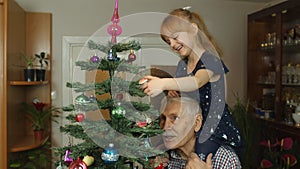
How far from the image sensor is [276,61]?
248cm

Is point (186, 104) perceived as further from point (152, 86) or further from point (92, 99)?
point (92, 99)

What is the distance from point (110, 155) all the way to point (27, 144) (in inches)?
70.4

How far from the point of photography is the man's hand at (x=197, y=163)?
881 millimetres

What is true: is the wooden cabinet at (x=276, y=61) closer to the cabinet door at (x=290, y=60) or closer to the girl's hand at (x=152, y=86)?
the cabinet door at (x=290, y=60)

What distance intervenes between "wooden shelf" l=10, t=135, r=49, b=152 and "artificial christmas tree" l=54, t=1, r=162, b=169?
1590 millimetres

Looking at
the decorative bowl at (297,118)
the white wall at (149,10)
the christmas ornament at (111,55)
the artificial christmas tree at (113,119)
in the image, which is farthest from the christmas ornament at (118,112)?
the white wall at (149,10)

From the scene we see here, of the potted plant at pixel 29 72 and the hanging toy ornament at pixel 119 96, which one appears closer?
the hanging toy ornament at pixel 119 96

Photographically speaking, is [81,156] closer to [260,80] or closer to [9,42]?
[9,42]

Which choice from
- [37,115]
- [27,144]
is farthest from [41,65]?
[27,144]

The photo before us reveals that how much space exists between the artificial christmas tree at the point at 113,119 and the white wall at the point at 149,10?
200 cm

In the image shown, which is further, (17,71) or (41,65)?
(41,65)

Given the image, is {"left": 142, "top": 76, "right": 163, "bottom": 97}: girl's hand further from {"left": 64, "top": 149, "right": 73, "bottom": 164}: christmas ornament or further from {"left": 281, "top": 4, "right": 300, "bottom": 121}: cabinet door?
{"left": 281, "top": 4, "right": 300, "bottom": 121}: cabinet door

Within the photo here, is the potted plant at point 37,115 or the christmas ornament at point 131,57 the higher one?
the christmas ornament at point 131,57

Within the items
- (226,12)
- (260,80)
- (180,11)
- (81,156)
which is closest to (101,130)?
(81,156)
